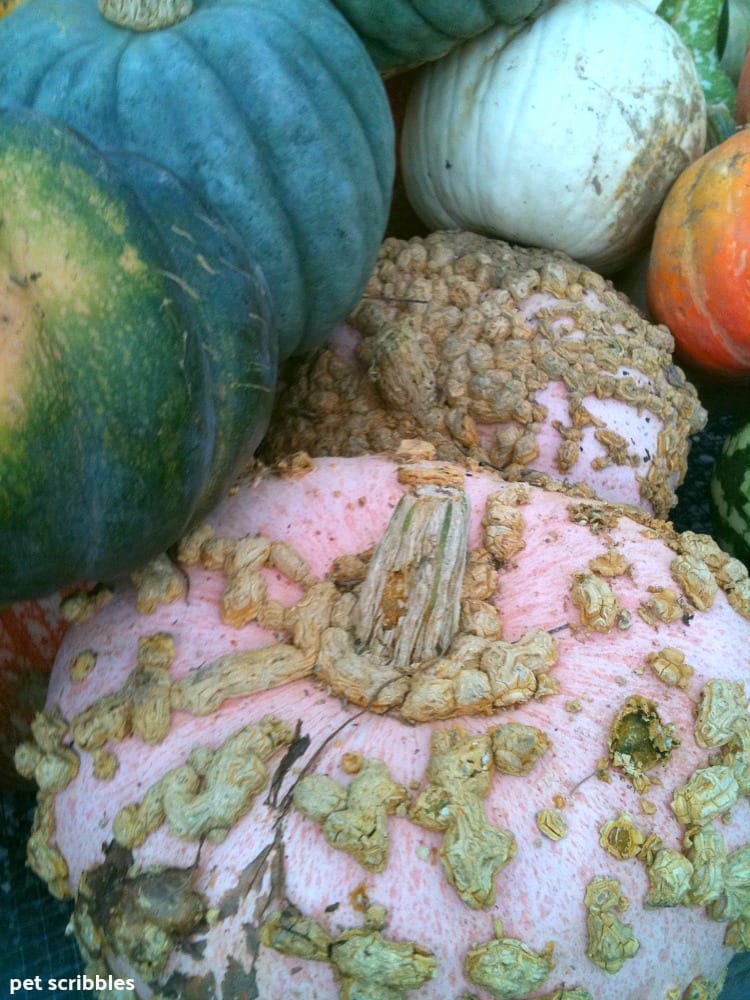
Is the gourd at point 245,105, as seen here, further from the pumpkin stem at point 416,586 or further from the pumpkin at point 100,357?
the pumpkin stem at point 416,586

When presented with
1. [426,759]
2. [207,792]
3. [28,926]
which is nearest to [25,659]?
[28,926]

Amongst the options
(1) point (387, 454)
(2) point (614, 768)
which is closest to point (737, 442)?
(1) point (387, 454)

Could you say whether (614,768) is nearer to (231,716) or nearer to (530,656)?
(530,656)

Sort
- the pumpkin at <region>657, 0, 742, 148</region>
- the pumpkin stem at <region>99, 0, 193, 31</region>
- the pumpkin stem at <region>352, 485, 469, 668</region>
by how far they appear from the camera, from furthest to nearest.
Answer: the pumpkin at <region>657, 0, 742, 148</region> < the pumpkin stem at <region>99, 0, 193, 31</region> < the pumpkin stem at <region>352, 485, 469, 668</region>

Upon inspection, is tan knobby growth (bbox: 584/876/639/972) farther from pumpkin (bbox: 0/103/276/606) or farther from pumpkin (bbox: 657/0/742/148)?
pumpkin (bbox: 657/0/742/148)

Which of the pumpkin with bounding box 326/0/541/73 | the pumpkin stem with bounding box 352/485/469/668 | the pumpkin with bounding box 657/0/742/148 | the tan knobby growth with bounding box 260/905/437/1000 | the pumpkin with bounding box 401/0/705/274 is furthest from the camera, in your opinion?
the pumpkin with bounding box 657/0/742/148

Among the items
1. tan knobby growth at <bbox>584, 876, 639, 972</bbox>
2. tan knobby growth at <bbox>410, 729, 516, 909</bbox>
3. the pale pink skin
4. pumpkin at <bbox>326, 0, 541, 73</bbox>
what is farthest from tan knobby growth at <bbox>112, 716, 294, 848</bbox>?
pumpkin at <bbox>326, 0, 541, 73</bbox>

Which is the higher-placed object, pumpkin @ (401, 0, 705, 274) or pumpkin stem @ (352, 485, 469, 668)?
pumpkin @ (401, 0, 705, 274)
